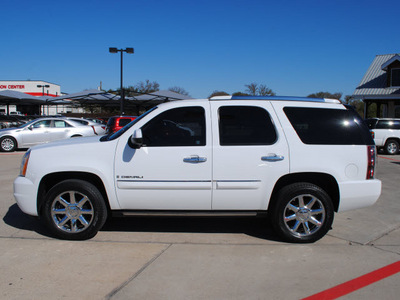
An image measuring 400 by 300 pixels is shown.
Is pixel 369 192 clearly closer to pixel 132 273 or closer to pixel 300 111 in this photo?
pixel 300 111

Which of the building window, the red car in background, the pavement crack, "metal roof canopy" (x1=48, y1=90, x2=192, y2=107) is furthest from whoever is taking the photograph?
the building window

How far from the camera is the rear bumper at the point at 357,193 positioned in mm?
4426

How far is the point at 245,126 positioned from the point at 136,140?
135 centimetres

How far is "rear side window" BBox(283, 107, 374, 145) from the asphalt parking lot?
1.31 metres

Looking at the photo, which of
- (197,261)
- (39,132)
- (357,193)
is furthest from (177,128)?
(39,132)

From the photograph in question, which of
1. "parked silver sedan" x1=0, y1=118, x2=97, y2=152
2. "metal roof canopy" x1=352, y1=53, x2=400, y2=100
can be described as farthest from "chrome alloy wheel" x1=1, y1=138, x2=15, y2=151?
"metal roof canopy" x1=352, y1=53, x2=400, y2=100

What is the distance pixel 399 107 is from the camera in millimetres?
25891

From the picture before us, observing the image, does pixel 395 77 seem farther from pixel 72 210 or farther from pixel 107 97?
pixel 72 210

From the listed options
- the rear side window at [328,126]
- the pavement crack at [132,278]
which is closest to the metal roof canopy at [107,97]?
the rear side window at [328,126]

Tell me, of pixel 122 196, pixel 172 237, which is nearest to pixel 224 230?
pixel 172 237

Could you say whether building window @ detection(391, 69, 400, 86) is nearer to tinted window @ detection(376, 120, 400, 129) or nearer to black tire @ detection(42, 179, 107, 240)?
tinted window @ detection(376, 120, 400, 129)

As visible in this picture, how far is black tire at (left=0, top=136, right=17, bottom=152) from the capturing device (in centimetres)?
1523

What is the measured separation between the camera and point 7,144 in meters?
15.3

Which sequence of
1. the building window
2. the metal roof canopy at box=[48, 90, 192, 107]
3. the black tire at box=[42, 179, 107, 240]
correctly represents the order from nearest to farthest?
the black tire at box=[42, 179, 107, 240] < the metal roof canopy at box=[48, 90, 192, 107] < the building window
